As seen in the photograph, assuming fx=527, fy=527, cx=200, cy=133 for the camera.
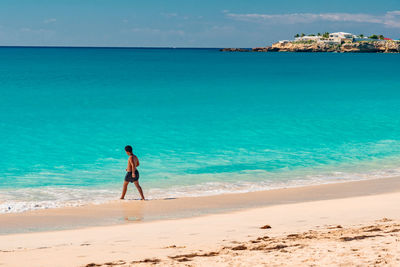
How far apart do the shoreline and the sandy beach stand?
0.09 ft

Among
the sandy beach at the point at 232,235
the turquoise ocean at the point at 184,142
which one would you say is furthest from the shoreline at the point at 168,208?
the turquoise ocean at the point at 184,142

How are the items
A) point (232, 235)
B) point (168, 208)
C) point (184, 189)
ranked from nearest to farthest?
point (232, 235), point (168, 208), point (184, 189)

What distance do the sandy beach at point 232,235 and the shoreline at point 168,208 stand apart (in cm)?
3

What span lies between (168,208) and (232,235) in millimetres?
3434

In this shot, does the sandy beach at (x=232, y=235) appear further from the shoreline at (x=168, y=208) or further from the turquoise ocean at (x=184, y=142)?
the turquoise ocean at (x=184, y=142)

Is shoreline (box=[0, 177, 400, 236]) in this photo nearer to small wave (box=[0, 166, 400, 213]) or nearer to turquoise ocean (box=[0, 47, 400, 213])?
small wave (box=[0, 166, 400, 213])

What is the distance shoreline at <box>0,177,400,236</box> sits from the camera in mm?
11328

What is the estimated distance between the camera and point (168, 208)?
12.9m

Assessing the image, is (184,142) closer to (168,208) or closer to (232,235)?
(168,208)

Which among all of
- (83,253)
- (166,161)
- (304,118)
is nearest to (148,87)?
(304,118)

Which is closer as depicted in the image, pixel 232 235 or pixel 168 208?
pixel 232 235

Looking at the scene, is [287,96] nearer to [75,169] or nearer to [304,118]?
[304,118]

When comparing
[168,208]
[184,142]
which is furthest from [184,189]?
[184,142]

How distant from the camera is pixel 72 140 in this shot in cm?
2462
